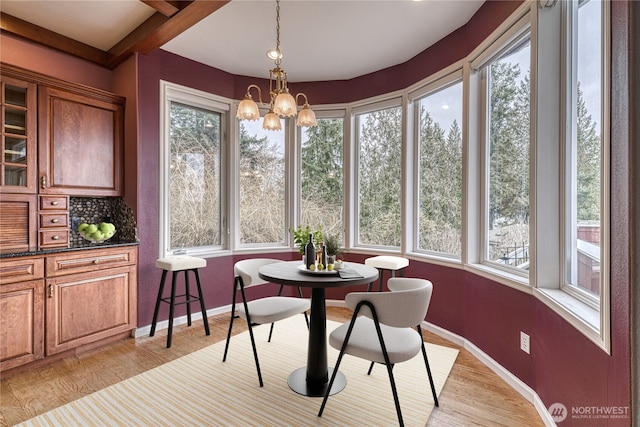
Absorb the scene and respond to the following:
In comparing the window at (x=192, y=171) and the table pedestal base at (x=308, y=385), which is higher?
the window at (x=192, y=171)

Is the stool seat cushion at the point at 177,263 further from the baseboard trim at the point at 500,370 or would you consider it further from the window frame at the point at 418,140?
the baseboard trim at the point at 500,370

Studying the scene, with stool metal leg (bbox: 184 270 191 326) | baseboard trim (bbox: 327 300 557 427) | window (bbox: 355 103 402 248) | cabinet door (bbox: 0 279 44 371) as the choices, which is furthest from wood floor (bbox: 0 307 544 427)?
window (bbox: 355 103 402 248)

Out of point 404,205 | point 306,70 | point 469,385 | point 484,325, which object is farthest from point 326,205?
point 469,385

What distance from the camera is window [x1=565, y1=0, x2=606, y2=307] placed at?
1.64 metres

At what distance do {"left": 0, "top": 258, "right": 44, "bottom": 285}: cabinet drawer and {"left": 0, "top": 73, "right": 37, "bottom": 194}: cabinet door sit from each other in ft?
1.89

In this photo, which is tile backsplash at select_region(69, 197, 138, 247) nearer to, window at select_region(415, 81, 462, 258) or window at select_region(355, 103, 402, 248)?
window at select_region(355, 103, 402, 248)

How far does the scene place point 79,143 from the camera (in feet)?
9.75

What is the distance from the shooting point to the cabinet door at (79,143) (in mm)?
2754

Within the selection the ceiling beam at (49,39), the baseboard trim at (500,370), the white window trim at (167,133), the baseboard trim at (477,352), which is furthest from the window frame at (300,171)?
the ceiling beam at (49,39)

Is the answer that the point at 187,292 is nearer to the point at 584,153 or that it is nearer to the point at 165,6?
the point at 165,6

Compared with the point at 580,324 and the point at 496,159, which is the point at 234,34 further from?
the point at 580,324

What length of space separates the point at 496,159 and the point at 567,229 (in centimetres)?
87

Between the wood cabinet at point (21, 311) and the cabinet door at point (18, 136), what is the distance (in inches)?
25.1

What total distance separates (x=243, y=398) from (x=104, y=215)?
2.44 meters
